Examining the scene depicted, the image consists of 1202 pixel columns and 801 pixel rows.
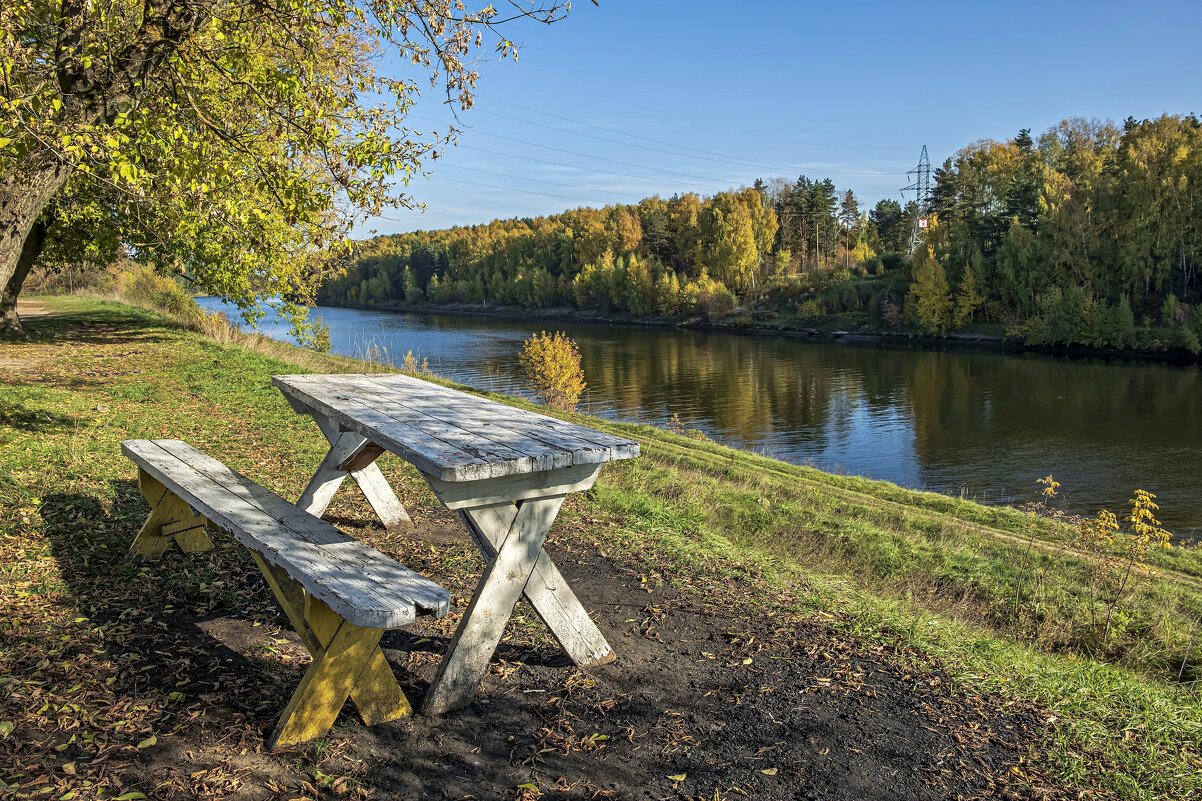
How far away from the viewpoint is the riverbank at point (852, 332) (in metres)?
45.1

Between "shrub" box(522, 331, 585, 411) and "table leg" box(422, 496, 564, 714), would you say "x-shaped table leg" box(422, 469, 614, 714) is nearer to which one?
"table leg" box(422, 496, 564, 714)

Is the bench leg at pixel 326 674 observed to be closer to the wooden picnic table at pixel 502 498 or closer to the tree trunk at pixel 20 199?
the wooden picnic table at pixel 502 498

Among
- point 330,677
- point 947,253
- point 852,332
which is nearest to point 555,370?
point 330,677

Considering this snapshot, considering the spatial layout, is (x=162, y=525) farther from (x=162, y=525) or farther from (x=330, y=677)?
(x=330, y=677)

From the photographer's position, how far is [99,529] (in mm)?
5312

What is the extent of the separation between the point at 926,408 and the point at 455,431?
2959cm

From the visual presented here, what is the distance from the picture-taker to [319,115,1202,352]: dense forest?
162 ft

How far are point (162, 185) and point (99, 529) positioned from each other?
133 inches

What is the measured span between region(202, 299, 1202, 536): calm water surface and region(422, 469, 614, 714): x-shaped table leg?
16.8 metres

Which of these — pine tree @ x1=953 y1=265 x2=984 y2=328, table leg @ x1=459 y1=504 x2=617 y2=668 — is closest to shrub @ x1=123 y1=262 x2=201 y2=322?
table leg @ x1=459 y1=504 x2=617 y2=668

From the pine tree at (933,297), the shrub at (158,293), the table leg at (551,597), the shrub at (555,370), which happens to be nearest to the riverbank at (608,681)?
the table leg at (551,597)

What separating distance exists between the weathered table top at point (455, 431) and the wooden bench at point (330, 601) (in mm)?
481

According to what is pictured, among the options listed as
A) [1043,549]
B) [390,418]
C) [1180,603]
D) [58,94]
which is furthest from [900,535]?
[58,94]

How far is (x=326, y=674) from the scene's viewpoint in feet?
10.1
